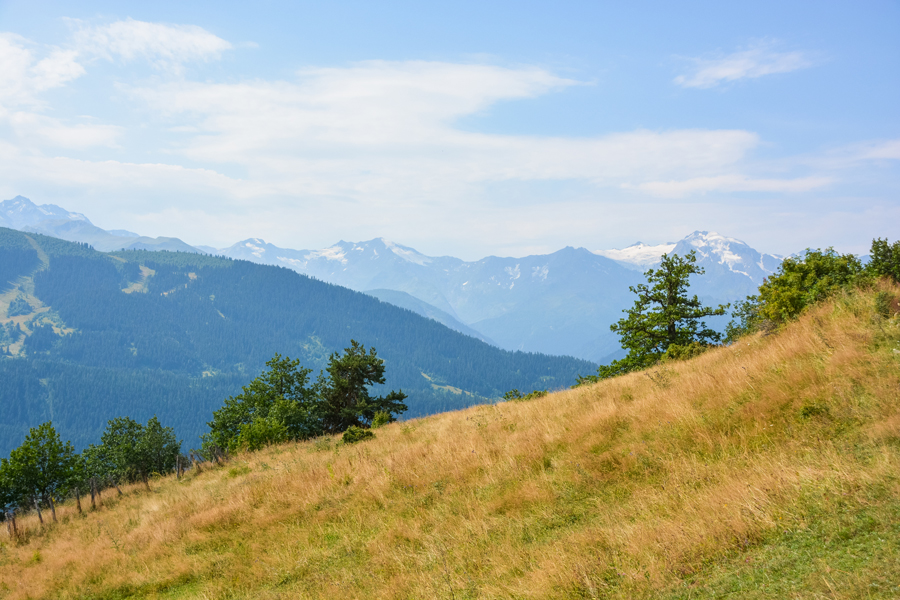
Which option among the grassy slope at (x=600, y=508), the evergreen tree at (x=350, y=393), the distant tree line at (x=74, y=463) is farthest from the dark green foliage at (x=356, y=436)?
the evergreen tree at (x=350, y=393)

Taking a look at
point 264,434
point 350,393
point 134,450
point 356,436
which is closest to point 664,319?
point 356,436

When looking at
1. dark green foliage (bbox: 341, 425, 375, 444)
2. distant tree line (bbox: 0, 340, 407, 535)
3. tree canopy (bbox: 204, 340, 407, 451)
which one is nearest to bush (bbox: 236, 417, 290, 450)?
distant tree line (bbox: 0, 340, 407, 535)

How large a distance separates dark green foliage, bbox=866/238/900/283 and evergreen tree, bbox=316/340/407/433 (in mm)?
34757

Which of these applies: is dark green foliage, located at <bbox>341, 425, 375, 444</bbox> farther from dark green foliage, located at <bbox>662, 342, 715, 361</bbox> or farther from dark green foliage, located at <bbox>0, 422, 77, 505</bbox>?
dark green foliage, located at <bbox>0, 422, 77, 505</bbox>

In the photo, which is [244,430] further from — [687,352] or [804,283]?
[804,283]

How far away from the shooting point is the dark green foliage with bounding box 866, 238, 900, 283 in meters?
15.9

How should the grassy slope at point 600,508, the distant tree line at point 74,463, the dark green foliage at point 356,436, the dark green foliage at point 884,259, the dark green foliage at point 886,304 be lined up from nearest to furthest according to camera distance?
1. the grassy slope at point 600,508
2. the dark green foliage at point 886,304
3. the dark green foliage at point 884,259
4. the dark green foliage at point 356,436
5. the distant tree line at point 74,463

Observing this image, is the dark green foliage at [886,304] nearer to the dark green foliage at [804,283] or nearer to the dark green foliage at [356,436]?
the dark green foliage at [804,283]

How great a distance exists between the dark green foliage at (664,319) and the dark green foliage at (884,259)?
15.0 meters

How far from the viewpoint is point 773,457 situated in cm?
666

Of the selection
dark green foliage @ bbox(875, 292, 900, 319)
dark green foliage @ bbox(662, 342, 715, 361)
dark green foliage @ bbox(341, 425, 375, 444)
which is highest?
dark green foliage @ bbox(875, 292, 900, 319)

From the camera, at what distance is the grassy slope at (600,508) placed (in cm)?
496

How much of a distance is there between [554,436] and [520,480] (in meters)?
1.82

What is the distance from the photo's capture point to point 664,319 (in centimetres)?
3341
